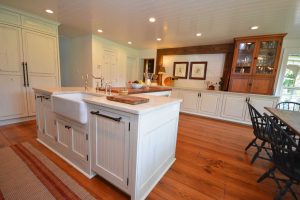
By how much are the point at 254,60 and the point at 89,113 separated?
14.1ft

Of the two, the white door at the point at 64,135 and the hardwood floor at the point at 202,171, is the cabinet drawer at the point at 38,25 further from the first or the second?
the white door at the point at 64,135

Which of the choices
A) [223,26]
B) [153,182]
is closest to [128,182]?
[153,182]

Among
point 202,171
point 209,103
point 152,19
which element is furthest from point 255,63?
point 202,171

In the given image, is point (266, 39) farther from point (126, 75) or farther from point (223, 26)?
point (126, 75)

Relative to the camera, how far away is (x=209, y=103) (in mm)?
4344

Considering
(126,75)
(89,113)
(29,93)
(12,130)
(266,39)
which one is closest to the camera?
(89,113)

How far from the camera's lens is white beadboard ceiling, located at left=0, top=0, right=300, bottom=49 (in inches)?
86.8

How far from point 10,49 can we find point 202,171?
4224mm

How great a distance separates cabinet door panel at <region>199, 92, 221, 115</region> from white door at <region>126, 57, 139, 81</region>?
325 cm

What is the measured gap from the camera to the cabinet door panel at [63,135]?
1.70 metres

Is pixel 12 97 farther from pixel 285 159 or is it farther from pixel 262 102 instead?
pixel 262 102

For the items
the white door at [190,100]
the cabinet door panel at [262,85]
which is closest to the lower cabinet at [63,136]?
the white door at [190,100]

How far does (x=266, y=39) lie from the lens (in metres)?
3.46

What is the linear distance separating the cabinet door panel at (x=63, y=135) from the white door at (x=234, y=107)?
4.08m
